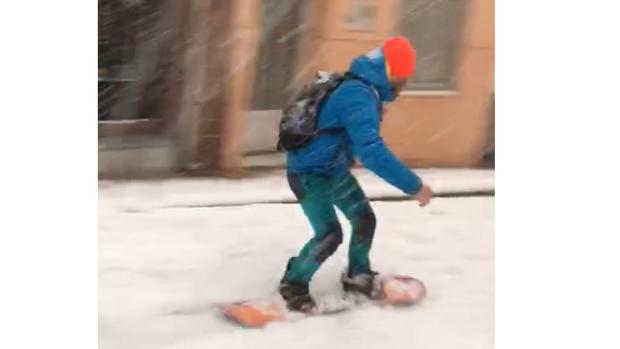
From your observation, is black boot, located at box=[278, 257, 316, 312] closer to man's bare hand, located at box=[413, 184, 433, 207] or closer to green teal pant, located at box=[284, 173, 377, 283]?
green teal pant, located at box=[284, 173, 377, 283]

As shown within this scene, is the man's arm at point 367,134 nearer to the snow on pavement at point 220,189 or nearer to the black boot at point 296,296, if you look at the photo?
the snow on pavement at point 220,189

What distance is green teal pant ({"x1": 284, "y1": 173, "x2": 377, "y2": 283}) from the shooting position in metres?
1.42

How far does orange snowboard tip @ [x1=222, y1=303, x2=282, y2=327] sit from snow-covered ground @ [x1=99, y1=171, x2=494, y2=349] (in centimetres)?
1

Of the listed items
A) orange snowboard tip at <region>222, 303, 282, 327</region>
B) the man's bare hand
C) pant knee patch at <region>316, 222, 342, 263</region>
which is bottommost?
orange snowboard tip at <region>222, 303, 282, 327</region>

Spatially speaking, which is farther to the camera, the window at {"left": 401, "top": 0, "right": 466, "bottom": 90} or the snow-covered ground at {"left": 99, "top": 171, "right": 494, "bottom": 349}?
the window at {"left": 401, "top": 0, "right": 466, "bottom": 90}

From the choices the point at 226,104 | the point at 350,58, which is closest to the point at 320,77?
the point at 350,58

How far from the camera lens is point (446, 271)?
1.47 metres

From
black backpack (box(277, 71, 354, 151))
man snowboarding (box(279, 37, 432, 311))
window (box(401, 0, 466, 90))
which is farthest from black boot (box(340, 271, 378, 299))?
window (box(401, 0, 466, 90))

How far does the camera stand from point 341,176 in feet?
4.71

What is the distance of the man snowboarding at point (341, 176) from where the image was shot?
142cm

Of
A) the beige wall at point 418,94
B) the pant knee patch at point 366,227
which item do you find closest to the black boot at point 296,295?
the pant knee patch at point 366,227

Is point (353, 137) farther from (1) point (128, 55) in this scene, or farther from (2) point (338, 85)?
(1) point (128, 55)

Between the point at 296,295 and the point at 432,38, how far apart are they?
530 mm
